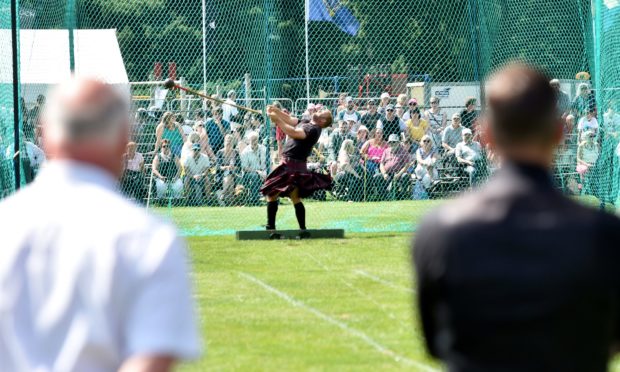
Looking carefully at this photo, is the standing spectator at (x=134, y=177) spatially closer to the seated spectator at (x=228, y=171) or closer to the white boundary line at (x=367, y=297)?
the seated spectator at (x=228, y=171)

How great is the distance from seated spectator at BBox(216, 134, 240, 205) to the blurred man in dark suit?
680 inches

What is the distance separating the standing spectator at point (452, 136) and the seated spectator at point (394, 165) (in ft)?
2.06

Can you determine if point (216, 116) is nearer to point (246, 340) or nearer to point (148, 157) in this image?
point (148, 157)

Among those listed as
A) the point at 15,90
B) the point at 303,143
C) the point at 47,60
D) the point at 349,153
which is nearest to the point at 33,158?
the point at 47,60

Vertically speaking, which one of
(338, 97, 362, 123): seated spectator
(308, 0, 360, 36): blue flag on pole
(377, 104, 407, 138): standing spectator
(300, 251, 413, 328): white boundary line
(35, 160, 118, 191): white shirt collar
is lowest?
(300, 251, 413, 328): white boundary line

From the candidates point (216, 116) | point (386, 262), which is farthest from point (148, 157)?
point (386, 262)

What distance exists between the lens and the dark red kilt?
1586cm

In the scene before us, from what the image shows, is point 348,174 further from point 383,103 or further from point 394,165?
point 383,103

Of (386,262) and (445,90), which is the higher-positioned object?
(445,90)

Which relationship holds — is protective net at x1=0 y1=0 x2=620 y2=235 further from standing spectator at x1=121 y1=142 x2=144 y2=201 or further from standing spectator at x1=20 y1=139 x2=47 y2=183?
standing spectator at x1=20 y1=139 x2=47 y2=183

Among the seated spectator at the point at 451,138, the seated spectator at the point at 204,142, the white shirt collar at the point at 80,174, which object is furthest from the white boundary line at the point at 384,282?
the seated spectator at the point at 451,138

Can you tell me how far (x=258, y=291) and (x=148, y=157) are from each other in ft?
33.7

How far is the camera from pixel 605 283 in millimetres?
2889

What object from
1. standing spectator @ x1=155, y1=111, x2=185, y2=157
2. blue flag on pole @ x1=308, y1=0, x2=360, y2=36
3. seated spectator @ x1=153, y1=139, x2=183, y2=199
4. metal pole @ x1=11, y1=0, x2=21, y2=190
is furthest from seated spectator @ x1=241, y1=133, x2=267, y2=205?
metal pole @ x1=11, y1=0, x2=21, y2=190
